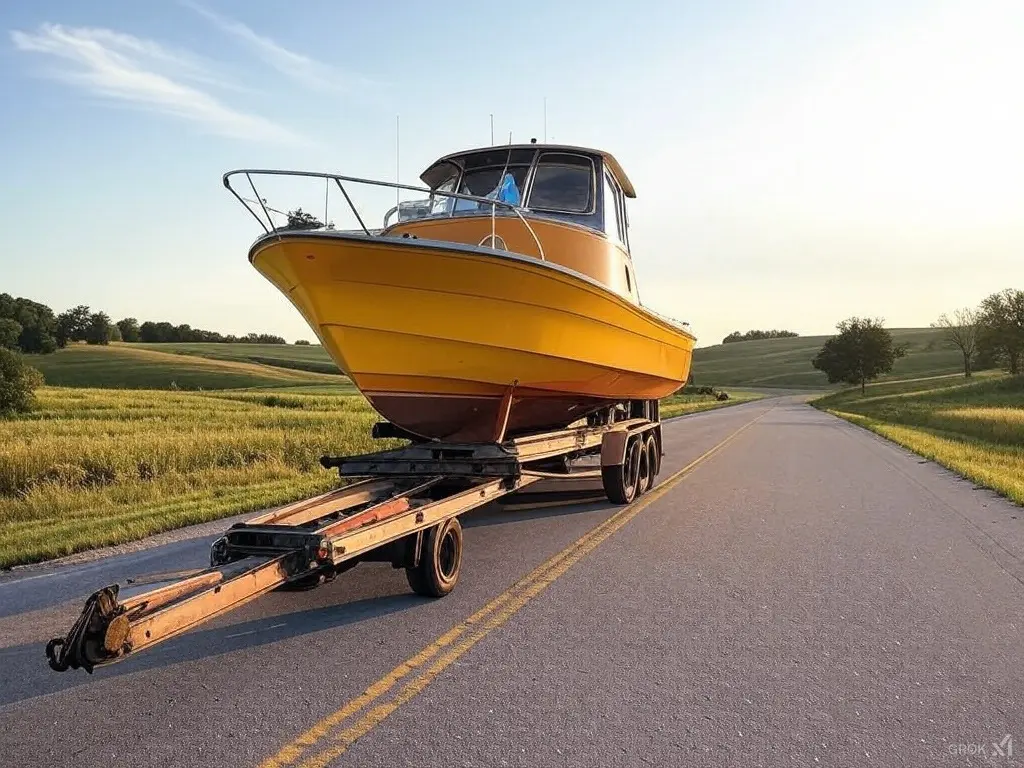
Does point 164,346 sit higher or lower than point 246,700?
higher

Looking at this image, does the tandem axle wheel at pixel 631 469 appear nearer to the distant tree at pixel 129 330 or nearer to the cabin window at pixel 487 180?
the cabin window at pixel 487 180

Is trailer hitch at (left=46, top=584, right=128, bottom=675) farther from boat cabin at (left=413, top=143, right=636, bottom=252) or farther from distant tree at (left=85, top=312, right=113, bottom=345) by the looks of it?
distant tree at (left=85, top=312, right=113, bottom=345)

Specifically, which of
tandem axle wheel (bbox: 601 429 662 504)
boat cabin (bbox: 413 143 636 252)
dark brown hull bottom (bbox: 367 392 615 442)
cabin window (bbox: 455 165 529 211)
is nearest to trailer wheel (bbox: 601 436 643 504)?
tandem axle wheel (bbox: 601 429 662 504)

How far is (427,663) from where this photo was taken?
13.7 feet

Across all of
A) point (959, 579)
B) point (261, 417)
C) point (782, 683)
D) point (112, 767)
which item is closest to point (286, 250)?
point (112, 767)

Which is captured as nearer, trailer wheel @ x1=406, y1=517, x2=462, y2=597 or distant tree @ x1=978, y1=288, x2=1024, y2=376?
trailer wheel @ x1=406, y1=517, x2=462, y2=597

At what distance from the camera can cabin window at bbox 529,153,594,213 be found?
8617 mm

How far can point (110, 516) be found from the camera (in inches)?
355

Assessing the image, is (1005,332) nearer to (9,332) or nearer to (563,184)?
(563,184)

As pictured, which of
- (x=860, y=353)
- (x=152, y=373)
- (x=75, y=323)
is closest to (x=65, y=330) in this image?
(x=75, y=323)

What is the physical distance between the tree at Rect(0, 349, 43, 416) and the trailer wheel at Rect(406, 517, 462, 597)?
93.9 feet

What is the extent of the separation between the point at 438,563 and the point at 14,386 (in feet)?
101

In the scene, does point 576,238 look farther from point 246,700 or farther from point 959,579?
point 246,700

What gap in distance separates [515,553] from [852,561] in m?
2.80
